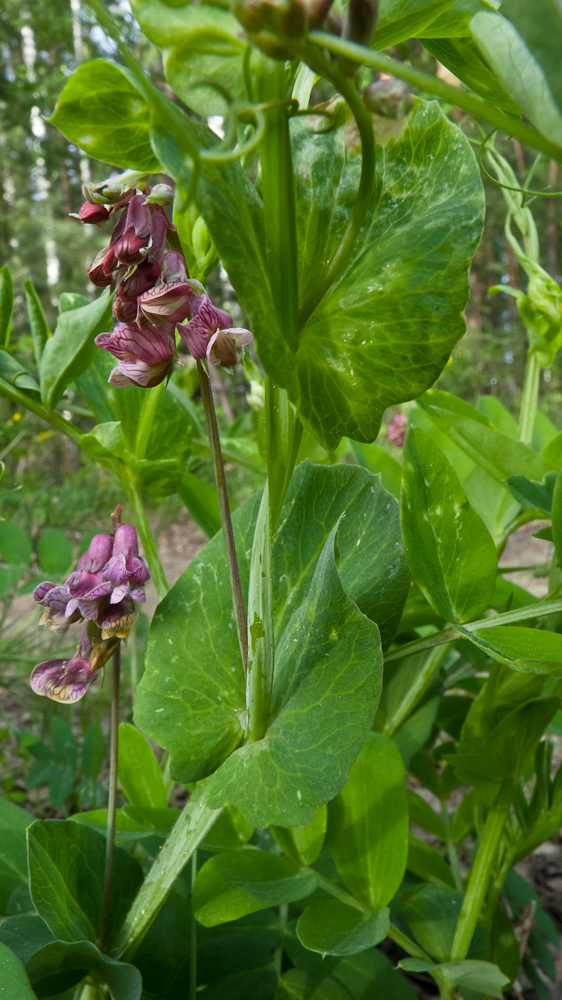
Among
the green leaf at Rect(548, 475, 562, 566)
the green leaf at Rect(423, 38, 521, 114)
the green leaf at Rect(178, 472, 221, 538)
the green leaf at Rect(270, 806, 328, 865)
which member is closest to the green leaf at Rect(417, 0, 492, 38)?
the green leaf at Rect(423, 38, 521, 114)

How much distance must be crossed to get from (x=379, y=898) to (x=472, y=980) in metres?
0.06

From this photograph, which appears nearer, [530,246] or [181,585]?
[181,585]

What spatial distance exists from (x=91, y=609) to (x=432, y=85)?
0.94 feet

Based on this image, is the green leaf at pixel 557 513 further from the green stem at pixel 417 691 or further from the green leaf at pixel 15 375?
the green leaf at pixel 15 375

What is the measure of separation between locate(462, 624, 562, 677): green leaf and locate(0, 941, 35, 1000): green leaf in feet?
0.76

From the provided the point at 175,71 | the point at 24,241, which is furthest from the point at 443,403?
the point at 24,241

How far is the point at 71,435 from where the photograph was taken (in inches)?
17.7

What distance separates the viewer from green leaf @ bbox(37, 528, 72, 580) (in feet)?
2.52

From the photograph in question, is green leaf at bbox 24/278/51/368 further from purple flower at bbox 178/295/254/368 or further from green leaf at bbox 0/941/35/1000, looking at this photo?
green leaf at bbox 0/941/35/1000

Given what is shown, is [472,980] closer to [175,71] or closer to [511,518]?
[511,518]

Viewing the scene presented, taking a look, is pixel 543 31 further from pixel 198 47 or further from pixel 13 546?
pixel 13 546

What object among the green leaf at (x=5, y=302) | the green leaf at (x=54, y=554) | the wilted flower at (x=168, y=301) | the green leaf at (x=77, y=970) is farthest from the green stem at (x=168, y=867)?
the green leaf at (x=54, y=554)

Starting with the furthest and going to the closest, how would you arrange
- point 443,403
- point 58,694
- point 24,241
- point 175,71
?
1. point 24,241
2. point 443,403
3. point 58,694
4. point 175,71

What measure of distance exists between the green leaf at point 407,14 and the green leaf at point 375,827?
0.38 meters
